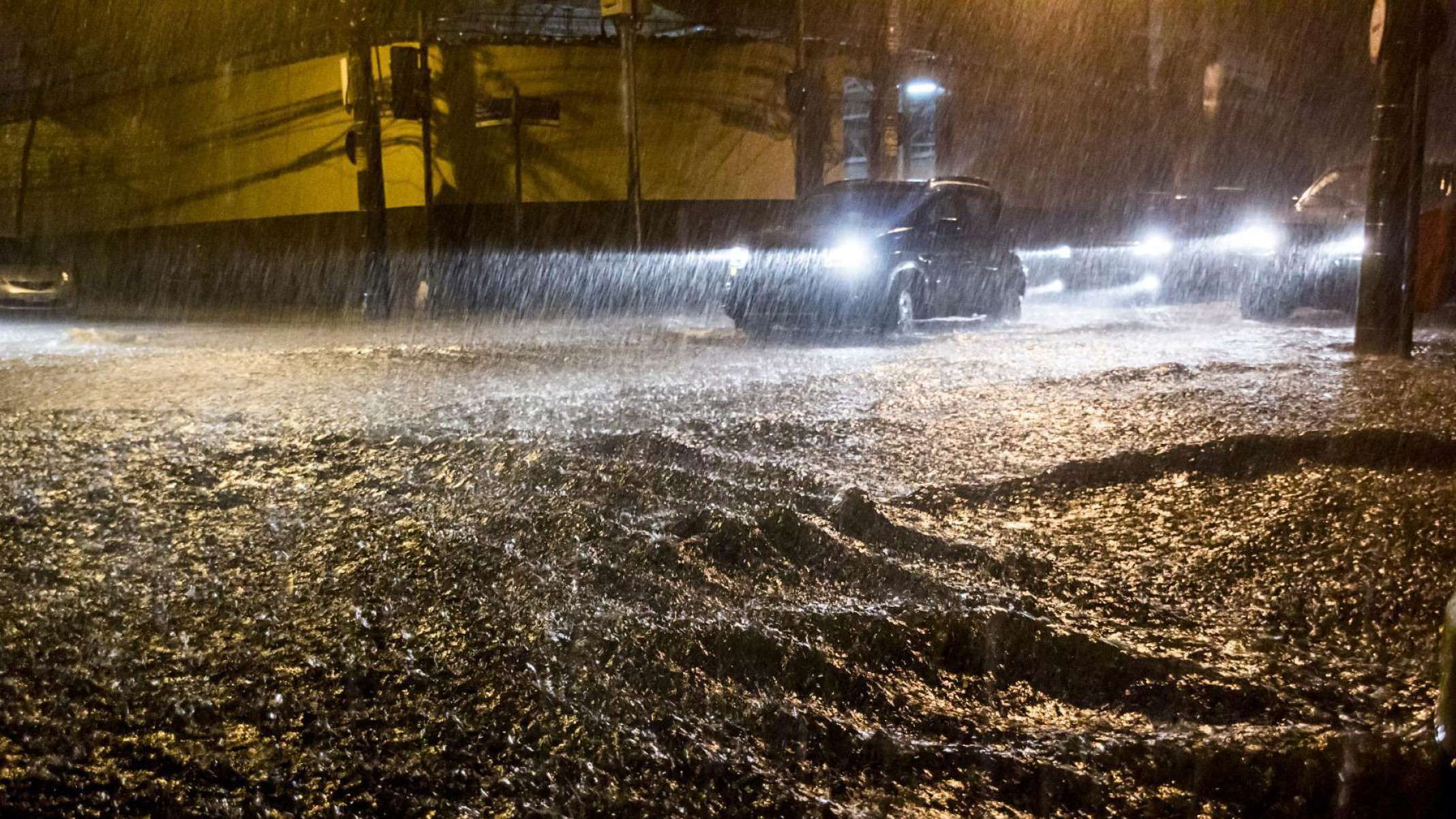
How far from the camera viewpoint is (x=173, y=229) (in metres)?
22.4

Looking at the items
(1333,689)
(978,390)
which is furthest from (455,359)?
(1333,689)

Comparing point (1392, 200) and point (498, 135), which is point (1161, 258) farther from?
point (498, 135)

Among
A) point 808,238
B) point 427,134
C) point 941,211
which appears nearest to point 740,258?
point 808,238

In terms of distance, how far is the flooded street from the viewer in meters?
2.77

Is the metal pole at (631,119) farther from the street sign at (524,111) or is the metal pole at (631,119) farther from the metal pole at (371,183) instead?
the metal pole at (371,183)

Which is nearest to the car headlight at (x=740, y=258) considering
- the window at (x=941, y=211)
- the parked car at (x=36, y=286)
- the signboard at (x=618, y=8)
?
the window at (x=941, y=211)

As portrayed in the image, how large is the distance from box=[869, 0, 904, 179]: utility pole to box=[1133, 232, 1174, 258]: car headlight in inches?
185

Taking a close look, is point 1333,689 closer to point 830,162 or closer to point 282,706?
point 282,706

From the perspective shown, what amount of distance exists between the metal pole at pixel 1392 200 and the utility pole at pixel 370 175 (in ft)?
36.9

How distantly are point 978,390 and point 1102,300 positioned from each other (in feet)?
34.9

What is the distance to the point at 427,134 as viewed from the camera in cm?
1680

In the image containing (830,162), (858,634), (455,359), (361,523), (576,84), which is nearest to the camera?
(858,634)

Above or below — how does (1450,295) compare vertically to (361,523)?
above

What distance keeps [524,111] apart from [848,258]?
627 cm
